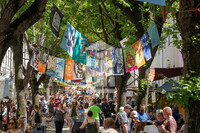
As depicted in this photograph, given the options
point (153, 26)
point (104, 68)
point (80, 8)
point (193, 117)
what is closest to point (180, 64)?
point (80, 8)

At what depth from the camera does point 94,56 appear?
1568cm

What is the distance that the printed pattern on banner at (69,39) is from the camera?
43.3 feet

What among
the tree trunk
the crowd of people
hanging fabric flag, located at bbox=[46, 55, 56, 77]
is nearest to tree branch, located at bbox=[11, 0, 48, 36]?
the crowd of people

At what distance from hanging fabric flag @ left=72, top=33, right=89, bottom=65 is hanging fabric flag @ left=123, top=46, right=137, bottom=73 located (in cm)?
178

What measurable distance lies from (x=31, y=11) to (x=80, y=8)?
552 inches

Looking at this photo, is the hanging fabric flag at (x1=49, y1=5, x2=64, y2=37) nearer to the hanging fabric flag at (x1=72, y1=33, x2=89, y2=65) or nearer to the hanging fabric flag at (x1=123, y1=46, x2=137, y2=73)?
the hanging fabric flag at (x1=72, y1=33, x2=89, y2=65)

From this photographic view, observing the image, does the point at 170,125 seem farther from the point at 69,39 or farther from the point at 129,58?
the point at 129,58

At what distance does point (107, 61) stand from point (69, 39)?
121 inches

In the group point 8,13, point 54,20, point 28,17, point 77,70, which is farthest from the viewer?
point 77,70

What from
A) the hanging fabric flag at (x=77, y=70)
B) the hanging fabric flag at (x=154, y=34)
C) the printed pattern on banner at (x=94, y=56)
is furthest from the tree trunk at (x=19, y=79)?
the hanging fabric flag at (x=154, y=34)

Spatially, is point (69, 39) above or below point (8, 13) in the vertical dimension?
above

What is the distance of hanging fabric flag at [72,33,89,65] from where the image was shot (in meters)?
14.4

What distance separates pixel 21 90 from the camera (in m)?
16.8

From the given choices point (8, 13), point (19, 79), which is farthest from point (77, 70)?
point (8, 13)
